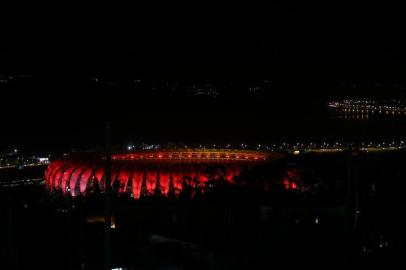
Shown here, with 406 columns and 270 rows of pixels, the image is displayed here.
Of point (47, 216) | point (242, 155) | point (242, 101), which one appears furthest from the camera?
point (242, 101)

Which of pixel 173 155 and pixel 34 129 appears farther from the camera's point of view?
pixel 34 129

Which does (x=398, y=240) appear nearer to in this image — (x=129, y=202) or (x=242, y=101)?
(x=129, y=202)

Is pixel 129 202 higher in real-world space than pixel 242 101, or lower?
lower

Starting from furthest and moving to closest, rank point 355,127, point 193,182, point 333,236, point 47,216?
1. point 355,127
2. point 193,182
3. point 47,216
4. point 333,236

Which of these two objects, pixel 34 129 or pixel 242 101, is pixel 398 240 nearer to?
pixel 34 129

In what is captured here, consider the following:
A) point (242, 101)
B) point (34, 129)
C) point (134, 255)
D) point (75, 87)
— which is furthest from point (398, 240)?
point (242, 101)

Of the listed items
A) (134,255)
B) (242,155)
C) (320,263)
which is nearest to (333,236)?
(320,263)
